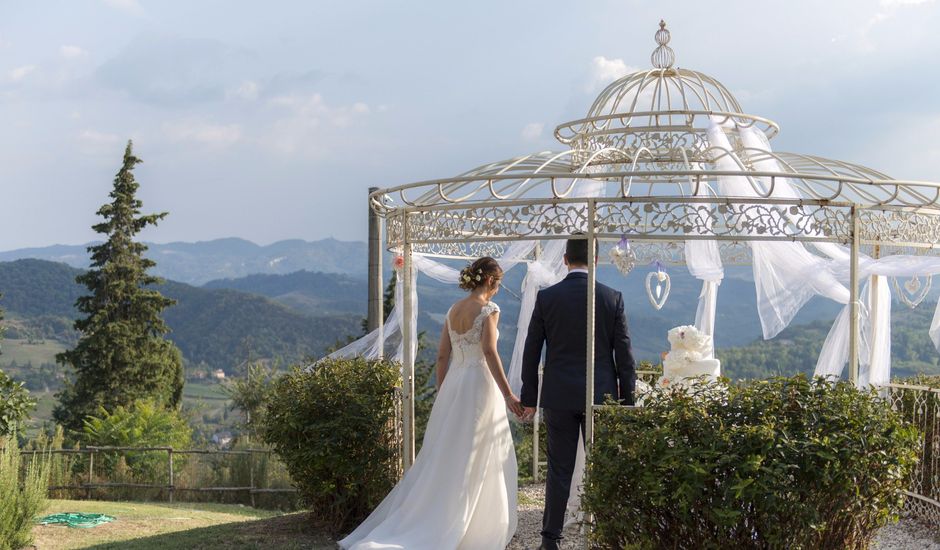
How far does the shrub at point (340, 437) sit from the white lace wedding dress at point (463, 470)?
67 cm

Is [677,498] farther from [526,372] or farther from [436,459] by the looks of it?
[436,459]

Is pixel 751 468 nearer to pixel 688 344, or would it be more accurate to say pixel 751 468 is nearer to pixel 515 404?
pixel 515 404

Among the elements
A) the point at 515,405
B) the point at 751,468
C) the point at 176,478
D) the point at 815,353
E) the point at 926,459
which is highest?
the point at 515,405

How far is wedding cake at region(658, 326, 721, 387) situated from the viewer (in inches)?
269

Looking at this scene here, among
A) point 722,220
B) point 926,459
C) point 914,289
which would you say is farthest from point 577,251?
point 914,289

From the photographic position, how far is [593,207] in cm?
545

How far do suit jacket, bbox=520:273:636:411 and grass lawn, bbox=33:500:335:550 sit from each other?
2172 millimetres

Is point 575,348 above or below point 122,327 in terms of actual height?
above

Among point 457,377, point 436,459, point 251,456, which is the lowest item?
point 251,456

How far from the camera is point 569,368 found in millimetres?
5441

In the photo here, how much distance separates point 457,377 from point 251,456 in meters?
6.79

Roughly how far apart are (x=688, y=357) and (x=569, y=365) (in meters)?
→ 1.79

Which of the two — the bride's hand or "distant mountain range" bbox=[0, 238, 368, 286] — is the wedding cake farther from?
"distant mountain range" bbox=[0, 238, 368, 286]

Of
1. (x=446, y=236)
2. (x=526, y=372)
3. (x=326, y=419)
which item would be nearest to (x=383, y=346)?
(x=326, y=419)
